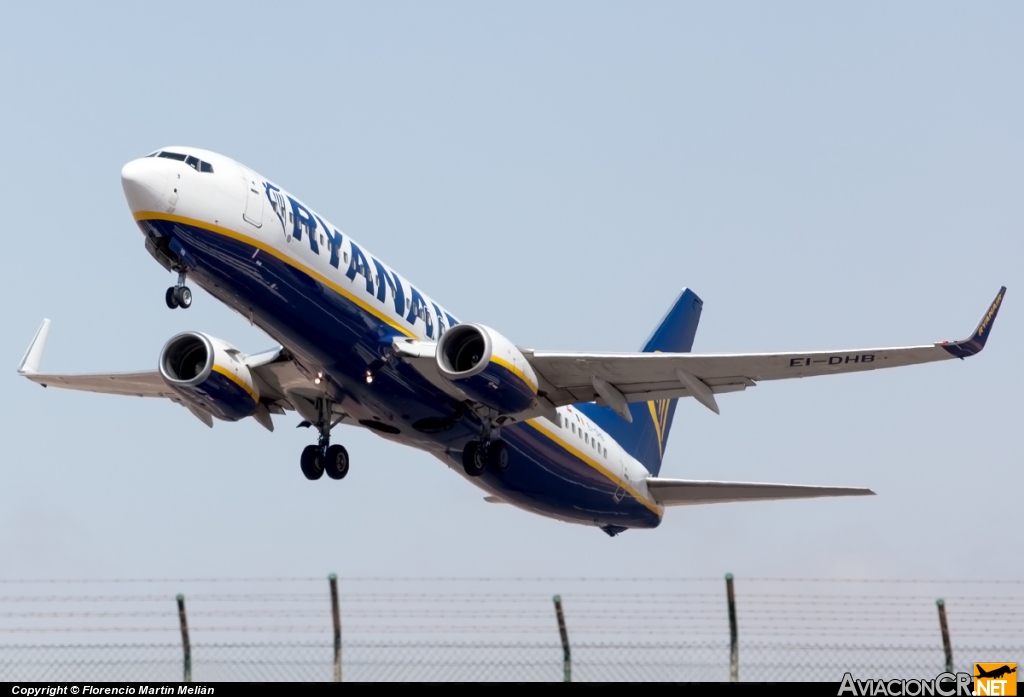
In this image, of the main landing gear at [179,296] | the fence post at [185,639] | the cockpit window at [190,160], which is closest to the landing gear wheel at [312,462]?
the main landing gear at [179,296]

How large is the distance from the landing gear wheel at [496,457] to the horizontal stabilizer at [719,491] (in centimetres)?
698

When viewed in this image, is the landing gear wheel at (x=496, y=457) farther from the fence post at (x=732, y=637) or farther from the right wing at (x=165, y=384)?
the fence post at (x=732, y=637)

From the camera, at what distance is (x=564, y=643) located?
15.9m

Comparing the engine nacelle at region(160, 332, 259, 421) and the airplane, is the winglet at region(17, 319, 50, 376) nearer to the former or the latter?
the airplane

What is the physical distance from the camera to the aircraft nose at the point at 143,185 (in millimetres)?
26328

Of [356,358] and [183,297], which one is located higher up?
[183,297]

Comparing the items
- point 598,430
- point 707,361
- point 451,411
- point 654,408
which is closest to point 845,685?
point 707,361

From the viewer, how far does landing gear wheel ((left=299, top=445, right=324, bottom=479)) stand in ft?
111

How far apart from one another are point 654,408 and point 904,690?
28778 mm

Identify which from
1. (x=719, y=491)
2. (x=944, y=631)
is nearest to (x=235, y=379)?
(x=719, y=491)

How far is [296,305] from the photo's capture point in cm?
2803

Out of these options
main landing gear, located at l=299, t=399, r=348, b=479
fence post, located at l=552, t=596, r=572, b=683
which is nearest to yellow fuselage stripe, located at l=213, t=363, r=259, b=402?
main landing gear, located at l=299, t=399, r=348, b=479

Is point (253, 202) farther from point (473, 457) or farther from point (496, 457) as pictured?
point (496, 457)

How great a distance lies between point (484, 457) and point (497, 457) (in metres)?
0.32
